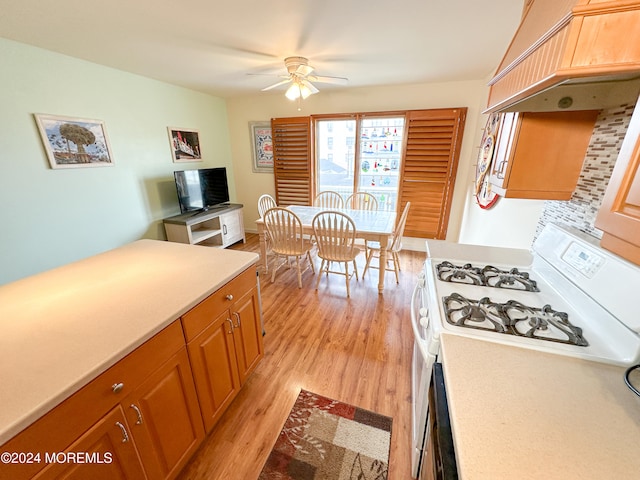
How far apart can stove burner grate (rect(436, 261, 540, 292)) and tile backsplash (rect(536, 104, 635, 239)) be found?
320mm

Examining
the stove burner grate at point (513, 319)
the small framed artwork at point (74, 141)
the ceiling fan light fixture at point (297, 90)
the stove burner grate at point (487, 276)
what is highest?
the ceiling fan light fixture at point (297, 90)

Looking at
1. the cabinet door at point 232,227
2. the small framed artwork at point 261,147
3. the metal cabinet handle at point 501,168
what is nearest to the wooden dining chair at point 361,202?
the small framed artwork at point 261,147

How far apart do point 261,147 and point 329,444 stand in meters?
3.98

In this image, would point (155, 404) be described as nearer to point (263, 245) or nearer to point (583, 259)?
point (583, 259)

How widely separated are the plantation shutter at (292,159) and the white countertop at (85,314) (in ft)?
8.87

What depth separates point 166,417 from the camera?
97 centimetres

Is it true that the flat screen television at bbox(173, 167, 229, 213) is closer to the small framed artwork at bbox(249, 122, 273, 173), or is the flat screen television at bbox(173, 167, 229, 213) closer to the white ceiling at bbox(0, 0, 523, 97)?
the small framed artwork at bbox(249, 122, 273, 173)

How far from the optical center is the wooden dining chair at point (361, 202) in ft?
11.1

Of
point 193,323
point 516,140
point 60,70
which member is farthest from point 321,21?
point 60,70

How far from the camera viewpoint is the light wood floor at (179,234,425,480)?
1.25m

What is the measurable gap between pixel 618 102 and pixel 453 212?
2642mm

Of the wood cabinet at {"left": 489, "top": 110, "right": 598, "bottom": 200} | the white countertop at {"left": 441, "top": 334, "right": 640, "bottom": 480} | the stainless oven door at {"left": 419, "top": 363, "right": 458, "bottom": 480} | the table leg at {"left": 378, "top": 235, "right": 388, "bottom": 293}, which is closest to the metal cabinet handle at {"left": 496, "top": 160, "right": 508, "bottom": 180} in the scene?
the wood cabinet at {"left": 489, "top": 110, "right": 598, "bottom": 200}

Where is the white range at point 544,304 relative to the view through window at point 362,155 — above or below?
below

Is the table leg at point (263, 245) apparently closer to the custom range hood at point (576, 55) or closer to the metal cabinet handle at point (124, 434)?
the metal cabinet handle at point (124, 434)
